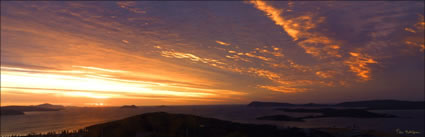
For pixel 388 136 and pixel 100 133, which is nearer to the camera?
pixel 100 133

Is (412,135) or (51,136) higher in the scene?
(51,136)

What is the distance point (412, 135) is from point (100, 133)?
85.2 m

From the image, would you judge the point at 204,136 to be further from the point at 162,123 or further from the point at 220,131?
the point at 162,123

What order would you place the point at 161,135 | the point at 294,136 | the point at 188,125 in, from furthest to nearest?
the point at 294,136
the point at 188,125
the point at 161,135

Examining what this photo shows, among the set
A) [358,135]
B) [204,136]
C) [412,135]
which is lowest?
[412,135]

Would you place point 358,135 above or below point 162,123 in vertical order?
below

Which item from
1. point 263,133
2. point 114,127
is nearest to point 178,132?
point 114,127

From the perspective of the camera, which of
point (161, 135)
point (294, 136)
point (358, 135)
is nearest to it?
point (161, 135)

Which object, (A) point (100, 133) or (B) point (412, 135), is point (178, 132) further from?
(B) point (412, 135)

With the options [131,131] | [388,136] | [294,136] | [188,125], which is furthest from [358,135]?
[131,131]

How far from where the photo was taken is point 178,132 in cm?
3762

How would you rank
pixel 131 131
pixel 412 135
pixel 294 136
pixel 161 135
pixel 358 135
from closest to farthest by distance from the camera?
pixel 161 135, pixel 131 131, pixel 294 136, pixel 358 135, pixel 412 135

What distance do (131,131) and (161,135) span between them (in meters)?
5.52

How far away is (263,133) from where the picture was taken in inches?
1828
